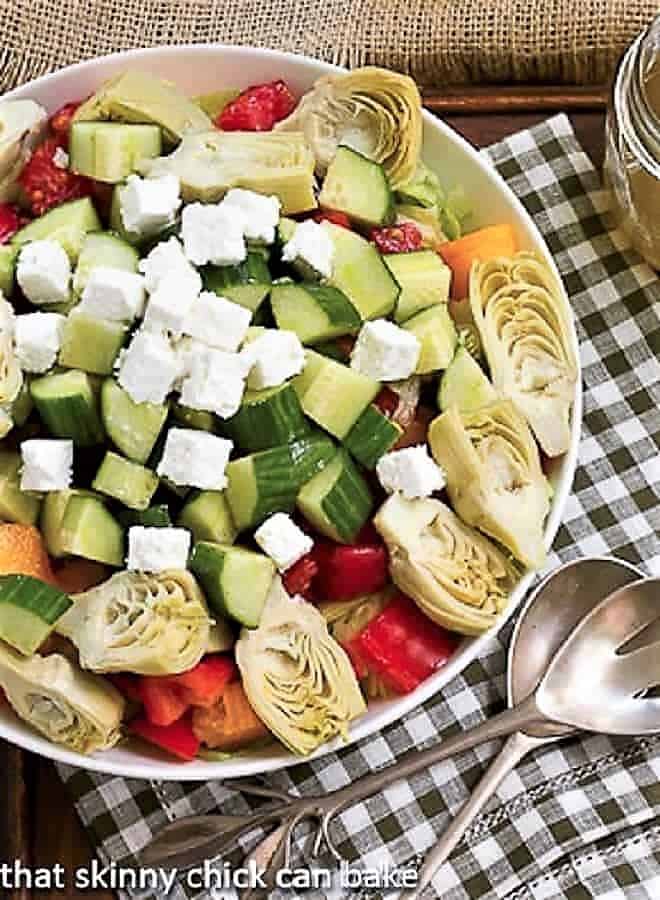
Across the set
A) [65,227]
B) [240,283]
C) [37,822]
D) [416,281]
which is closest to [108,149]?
[65,227]

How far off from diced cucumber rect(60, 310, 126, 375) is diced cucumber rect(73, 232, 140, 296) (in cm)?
4

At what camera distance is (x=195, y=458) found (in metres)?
1.37

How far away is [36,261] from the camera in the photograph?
4.68 feet

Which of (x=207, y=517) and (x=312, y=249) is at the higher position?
(x=312, y=249)

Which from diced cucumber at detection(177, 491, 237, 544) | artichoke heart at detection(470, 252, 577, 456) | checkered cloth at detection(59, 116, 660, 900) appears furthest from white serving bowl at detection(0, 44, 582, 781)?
diced cucumber at detection(177, 491, 237, 544)

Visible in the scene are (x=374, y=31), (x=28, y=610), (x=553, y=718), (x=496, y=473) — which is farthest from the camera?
(x=374, y=31)

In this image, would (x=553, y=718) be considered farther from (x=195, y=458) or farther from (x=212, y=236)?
(x=212, y=236)

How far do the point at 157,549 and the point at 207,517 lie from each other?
0.06m

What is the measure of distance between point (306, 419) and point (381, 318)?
0.41 feet

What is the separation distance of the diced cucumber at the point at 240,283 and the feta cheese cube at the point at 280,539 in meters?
0.19

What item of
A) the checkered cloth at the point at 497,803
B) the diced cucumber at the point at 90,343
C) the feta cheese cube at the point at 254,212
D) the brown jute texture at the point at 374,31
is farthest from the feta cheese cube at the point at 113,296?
the brown jute texture at the point at 374,31

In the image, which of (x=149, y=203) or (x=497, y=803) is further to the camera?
(x=497, y=803)

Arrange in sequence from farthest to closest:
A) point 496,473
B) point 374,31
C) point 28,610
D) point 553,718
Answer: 1. point 374,31
2. point 553,718
3. point 496,473
4. point 28,610

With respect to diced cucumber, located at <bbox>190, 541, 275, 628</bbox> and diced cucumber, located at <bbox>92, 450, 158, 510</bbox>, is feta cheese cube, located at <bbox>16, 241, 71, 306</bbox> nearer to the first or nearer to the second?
diced cucumber, located at <bbox>92, 450, 158, 510</bbox>
